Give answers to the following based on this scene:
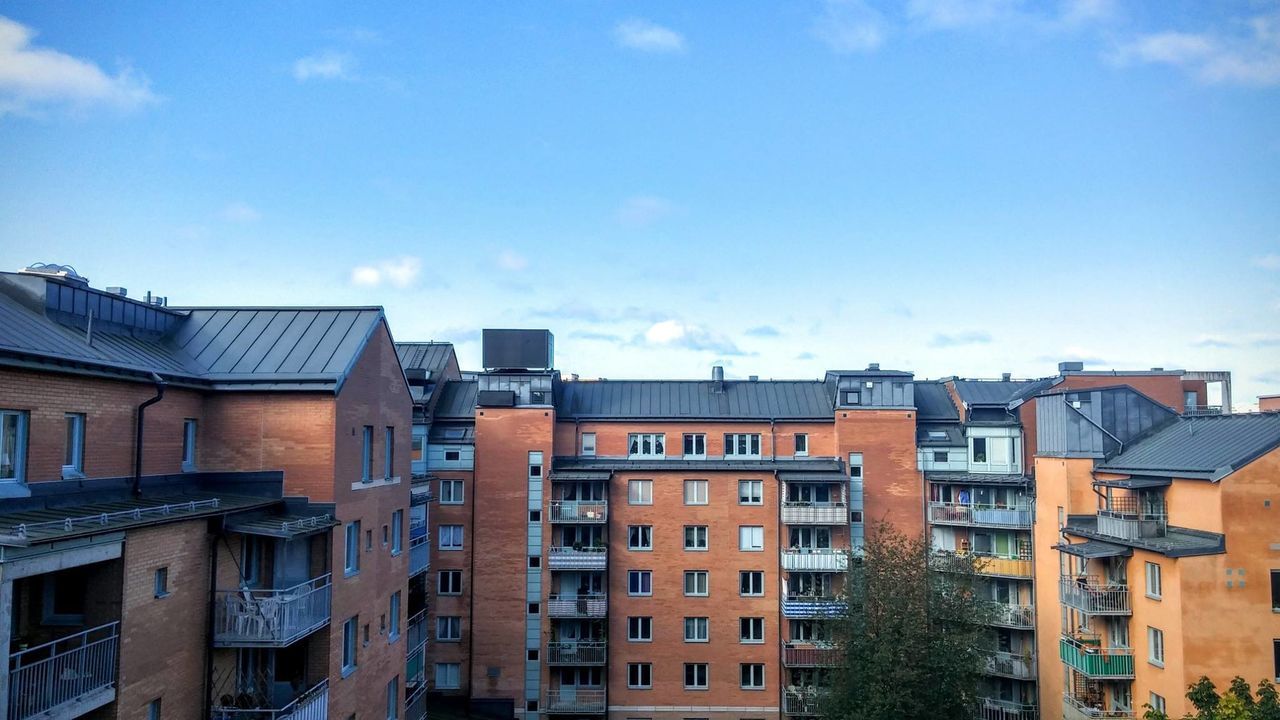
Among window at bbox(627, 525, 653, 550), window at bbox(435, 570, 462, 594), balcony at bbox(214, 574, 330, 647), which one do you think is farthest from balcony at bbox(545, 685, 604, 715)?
balcony at bbox(214, 574, 330, 647)

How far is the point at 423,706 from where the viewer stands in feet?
106

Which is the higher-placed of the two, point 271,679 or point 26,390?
point 26,390

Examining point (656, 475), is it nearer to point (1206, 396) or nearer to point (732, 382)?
point (732, 382)

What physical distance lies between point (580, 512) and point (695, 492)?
20.7 feet

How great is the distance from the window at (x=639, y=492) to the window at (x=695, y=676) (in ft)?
28.9

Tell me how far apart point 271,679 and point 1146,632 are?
93.7 ft

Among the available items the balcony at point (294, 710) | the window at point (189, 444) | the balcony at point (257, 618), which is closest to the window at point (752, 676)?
the balcony at point (294, 710)

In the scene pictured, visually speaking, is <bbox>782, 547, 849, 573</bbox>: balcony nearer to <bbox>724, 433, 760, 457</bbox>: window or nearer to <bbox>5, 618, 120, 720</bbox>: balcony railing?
<bbox>724, 433, 760, 457</bbox>: window

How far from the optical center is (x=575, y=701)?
135 ft

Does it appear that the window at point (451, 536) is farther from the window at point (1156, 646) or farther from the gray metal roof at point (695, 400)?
the window at point (1156, 646)

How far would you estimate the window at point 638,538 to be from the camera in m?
42.3

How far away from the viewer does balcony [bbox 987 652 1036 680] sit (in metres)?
39.2

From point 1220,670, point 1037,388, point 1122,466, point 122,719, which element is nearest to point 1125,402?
point 1122,466

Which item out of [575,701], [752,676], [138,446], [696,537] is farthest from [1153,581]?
[138,446]
